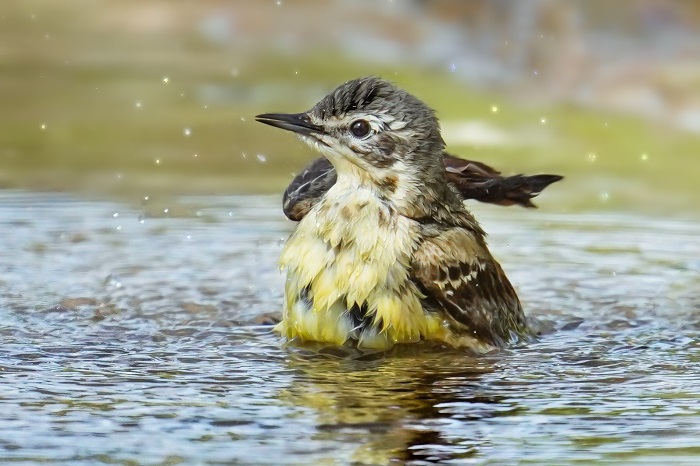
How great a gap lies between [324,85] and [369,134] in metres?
10.4

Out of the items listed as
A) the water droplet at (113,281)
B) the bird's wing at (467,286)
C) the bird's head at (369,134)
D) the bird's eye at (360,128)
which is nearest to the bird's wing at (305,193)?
the bird's head at (369,134)

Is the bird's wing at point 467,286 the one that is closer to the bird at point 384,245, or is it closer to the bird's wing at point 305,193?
the bird at point 384,245

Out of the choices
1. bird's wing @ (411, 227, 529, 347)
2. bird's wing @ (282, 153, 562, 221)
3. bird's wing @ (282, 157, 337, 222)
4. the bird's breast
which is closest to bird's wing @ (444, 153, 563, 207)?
bird's wing @ (282, 153, 562, 221)

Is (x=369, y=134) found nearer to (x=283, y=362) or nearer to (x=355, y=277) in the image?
(x=355, y=277)

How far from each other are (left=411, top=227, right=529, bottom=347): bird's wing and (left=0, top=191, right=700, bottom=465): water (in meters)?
0.20

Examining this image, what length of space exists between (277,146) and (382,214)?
358 inches

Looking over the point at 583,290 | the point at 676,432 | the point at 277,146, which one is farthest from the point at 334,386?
the point at 277,146

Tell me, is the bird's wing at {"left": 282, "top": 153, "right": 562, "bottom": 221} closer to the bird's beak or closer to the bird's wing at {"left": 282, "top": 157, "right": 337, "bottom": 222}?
the bird's wing at {"left": 282, "top": 157, "right": 337, "bottom": 222}

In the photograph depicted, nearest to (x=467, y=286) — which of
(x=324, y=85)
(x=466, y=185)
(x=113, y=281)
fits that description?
(x=466, y=185)

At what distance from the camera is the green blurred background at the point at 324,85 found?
15172 millimetres

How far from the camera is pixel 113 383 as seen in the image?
7.25 meters

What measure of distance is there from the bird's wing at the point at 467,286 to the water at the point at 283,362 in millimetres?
201

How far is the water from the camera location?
6203mm

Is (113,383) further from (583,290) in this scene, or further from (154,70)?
(154,70)
